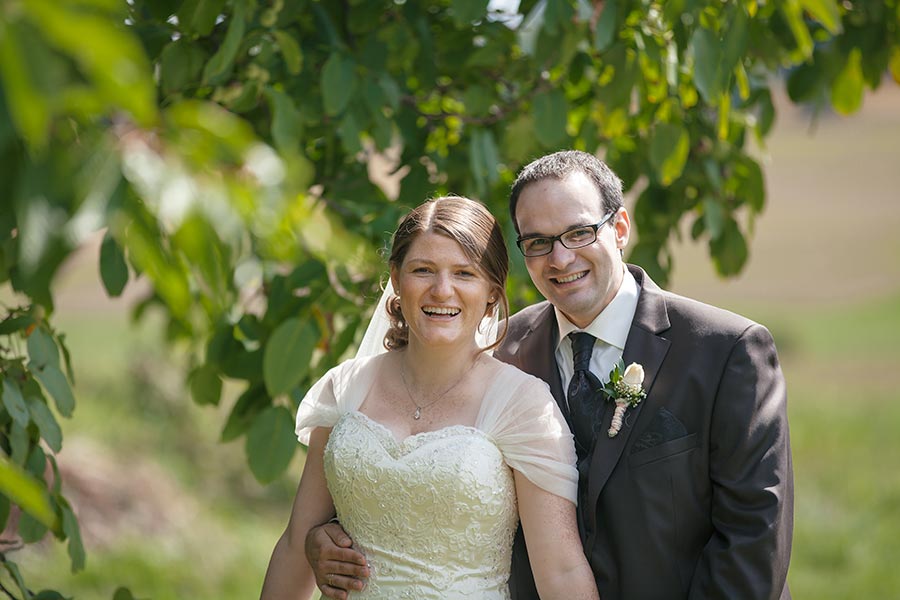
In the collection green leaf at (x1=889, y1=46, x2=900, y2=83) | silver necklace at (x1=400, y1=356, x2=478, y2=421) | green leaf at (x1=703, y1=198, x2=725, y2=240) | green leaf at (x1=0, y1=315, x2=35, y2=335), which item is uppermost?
green leaf at (x1=889, y1=46, x2=900, y2=83)

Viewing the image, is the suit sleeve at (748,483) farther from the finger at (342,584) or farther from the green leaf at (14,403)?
the green leaf at (14,403)

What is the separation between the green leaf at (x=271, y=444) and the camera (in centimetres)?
316

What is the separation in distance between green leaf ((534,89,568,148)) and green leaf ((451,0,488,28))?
48 centimetres

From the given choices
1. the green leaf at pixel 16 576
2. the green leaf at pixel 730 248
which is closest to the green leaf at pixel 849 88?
the green leaf at pixel 730 248

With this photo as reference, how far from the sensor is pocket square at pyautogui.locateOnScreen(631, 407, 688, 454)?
263 centimetres

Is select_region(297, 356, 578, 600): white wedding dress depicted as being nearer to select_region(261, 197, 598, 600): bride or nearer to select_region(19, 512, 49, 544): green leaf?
select_region(261, 197, 598, 600): bride

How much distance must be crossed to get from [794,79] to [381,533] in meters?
2.55

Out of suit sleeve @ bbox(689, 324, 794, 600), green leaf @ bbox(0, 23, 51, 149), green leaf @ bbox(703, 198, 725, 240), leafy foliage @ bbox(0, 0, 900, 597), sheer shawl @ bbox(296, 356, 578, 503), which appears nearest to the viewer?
green leaf @ bbox(0, 23, 51, 149)

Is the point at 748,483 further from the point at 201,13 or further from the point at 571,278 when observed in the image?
the point at 201,13

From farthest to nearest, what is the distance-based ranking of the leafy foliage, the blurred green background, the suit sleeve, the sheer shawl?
1. the blurred green background
2. the leafy foliage
3. the sheer shawl
4. the suit sleeve

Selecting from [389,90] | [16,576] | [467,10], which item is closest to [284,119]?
[389,90]

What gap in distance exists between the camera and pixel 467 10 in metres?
3.06

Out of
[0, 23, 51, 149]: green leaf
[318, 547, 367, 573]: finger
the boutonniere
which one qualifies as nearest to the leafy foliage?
[318, 547, 367, 573]: finger

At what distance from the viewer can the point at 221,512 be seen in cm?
868
